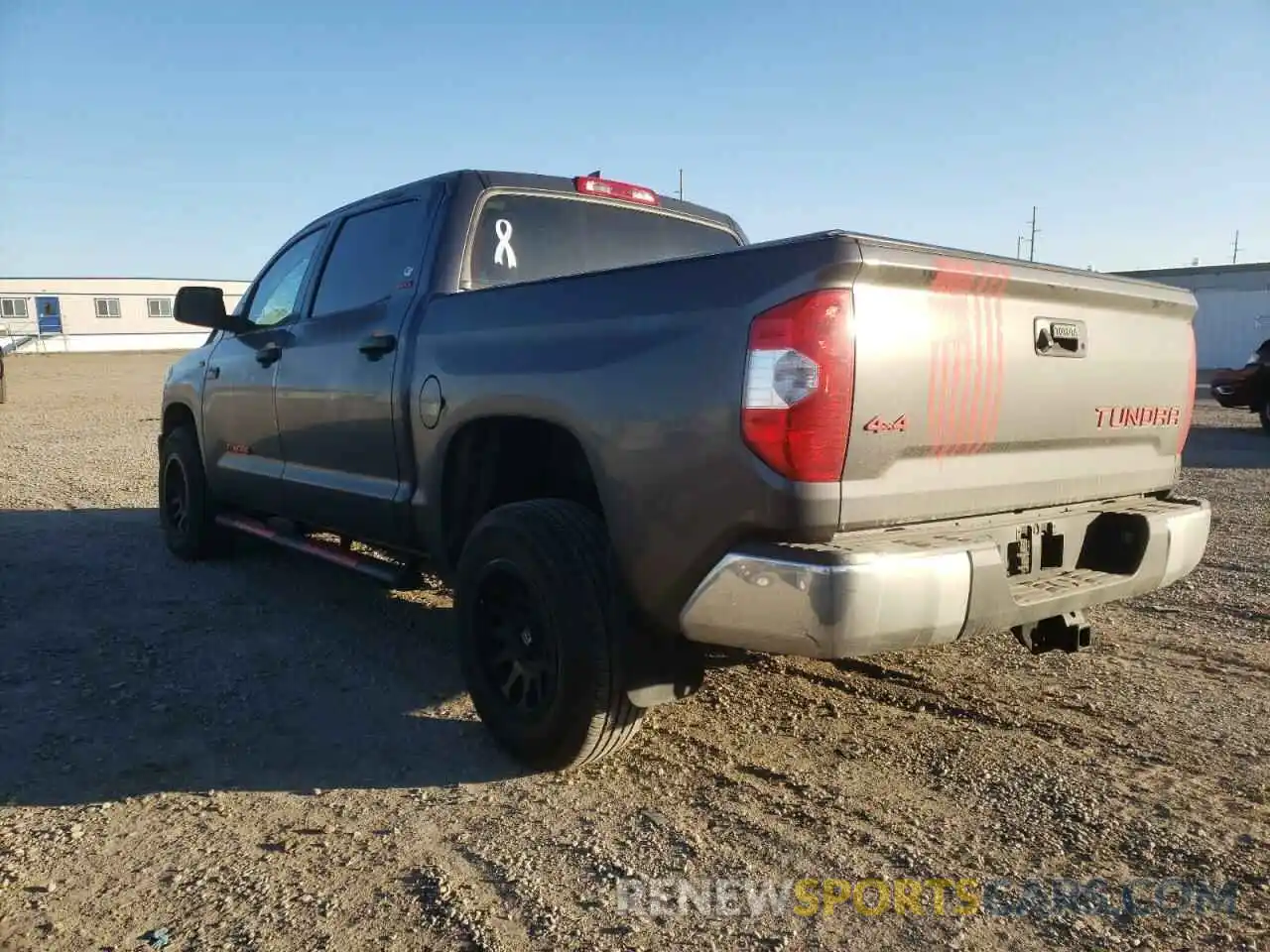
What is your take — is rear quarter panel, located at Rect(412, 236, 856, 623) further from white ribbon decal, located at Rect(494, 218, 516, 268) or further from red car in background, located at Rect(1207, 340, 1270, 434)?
red car in background, located at Rect(1207, 340, 1270, 434)

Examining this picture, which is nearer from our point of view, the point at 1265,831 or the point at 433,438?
the point at 1265,831

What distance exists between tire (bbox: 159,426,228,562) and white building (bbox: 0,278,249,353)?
50331 millimetres

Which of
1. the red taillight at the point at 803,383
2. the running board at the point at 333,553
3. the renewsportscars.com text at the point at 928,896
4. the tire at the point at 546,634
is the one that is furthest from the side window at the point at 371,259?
the renewsportscars.com text at the point at 928,896

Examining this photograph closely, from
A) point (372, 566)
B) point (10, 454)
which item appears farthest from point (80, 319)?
point (372, 566)

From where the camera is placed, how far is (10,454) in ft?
37.7

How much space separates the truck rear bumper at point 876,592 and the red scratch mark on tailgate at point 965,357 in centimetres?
27

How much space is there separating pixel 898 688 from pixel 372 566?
7.36ft

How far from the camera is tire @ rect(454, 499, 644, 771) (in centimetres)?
280

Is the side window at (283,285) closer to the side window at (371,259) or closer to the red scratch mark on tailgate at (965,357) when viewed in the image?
the side window at (371,259)

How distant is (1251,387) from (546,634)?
14244mm

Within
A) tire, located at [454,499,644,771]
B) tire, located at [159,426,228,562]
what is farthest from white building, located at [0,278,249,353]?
tire, located at [454,499,644,771]

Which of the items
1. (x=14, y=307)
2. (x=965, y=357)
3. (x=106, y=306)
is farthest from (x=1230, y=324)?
(x=14, y=307)

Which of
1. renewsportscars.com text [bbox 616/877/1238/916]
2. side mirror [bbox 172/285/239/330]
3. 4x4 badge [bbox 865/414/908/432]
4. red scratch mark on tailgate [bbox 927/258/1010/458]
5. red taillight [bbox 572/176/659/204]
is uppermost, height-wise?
red taillight [bbox 572/176/659/204]

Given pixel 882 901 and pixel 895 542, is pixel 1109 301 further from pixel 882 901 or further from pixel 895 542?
pixel 882 901
